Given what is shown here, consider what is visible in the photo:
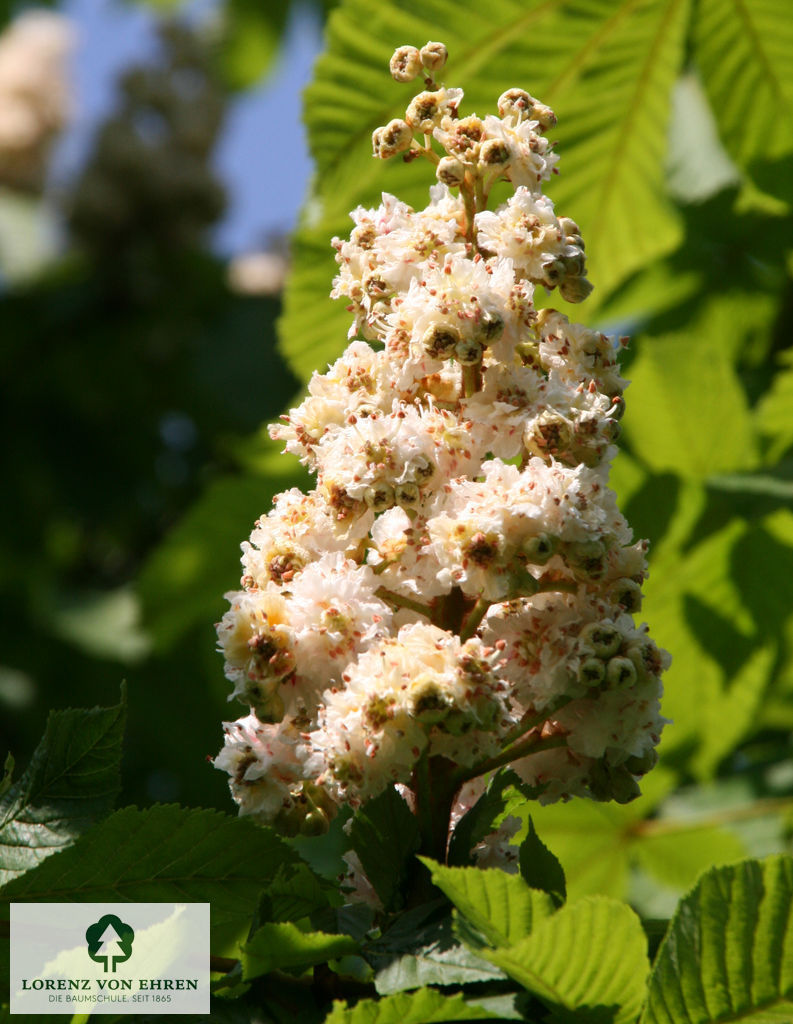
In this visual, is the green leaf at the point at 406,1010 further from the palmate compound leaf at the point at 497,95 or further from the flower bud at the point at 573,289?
the palmate compound leaf at the point at 497,95

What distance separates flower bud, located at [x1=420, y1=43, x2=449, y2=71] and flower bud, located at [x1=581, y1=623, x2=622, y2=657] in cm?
70

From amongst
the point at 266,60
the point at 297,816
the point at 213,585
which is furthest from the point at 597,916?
the point at 266,60

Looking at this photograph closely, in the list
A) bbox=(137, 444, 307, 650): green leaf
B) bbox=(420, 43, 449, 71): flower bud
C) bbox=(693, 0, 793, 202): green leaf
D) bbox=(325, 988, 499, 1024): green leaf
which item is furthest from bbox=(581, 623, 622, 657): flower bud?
bbox=(137, 444, 307, 650): green leaf

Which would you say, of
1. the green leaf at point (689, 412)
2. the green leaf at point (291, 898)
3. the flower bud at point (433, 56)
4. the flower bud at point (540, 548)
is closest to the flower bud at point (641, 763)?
the flower bud at point (540, 548)

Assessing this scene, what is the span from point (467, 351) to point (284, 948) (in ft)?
Answer: 1.94

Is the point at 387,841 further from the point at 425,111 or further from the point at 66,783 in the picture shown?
the point at 425,111

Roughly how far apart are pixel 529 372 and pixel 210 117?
277 inches

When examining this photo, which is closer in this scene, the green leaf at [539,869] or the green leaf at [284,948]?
the green leaf at [284,948]

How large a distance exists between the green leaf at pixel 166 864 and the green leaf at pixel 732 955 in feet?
1.30

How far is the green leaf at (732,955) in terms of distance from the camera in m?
1.06

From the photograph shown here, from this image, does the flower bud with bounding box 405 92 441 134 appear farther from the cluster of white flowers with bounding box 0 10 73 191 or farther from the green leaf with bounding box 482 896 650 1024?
the cluster of white flowers with bounding box 0 10 73 191

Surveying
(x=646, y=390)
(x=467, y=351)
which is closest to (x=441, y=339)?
(x=467, y=351)

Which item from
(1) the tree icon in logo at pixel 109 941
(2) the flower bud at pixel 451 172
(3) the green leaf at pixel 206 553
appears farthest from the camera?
(3) the green leaf at pixel 206 553

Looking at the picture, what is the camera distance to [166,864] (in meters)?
1.25
